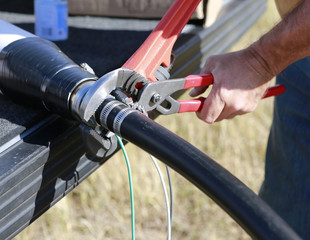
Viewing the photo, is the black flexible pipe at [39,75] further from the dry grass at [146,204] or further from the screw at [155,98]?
the dry grass at [146,204]

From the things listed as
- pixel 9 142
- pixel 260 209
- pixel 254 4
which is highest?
pixel 260 209

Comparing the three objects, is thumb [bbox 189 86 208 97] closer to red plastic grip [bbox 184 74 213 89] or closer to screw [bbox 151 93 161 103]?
red plastic grip [bbox 184 74 213 89]

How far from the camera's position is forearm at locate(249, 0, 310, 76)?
79 centimetres

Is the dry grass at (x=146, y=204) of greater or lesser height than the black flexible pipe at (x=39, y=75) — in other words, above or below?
below

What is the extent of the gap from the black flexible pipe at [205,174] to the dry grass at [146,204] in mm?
1151

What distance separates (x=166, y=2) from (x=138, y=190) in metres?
0.82

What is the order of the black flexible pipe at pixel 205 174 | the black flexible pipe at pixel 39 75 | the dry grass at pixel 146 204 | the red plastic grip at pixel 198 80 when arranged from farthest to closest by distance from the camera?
the dry grass at pixel 146 204
the red plastic grip at pixel 198 80
the black flexible pipe at pixel 39 75
the black flexible pipe at pixel 205 174

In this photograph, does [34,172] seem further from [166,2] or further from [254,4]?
[254,4]

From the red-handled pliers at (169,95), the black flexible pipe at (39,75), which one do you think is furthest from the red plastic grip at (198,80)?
the black flexible pipe at (39,75)

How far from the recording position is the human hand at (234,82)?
851 mm

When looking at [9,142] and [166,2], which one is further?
[166,2]

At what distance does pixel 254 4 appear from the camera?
1764 millimetres

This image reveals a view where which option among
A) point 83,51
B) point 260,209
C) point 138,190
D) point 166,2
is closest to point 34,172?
point 260,209

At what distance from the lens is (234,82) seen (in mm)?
863
